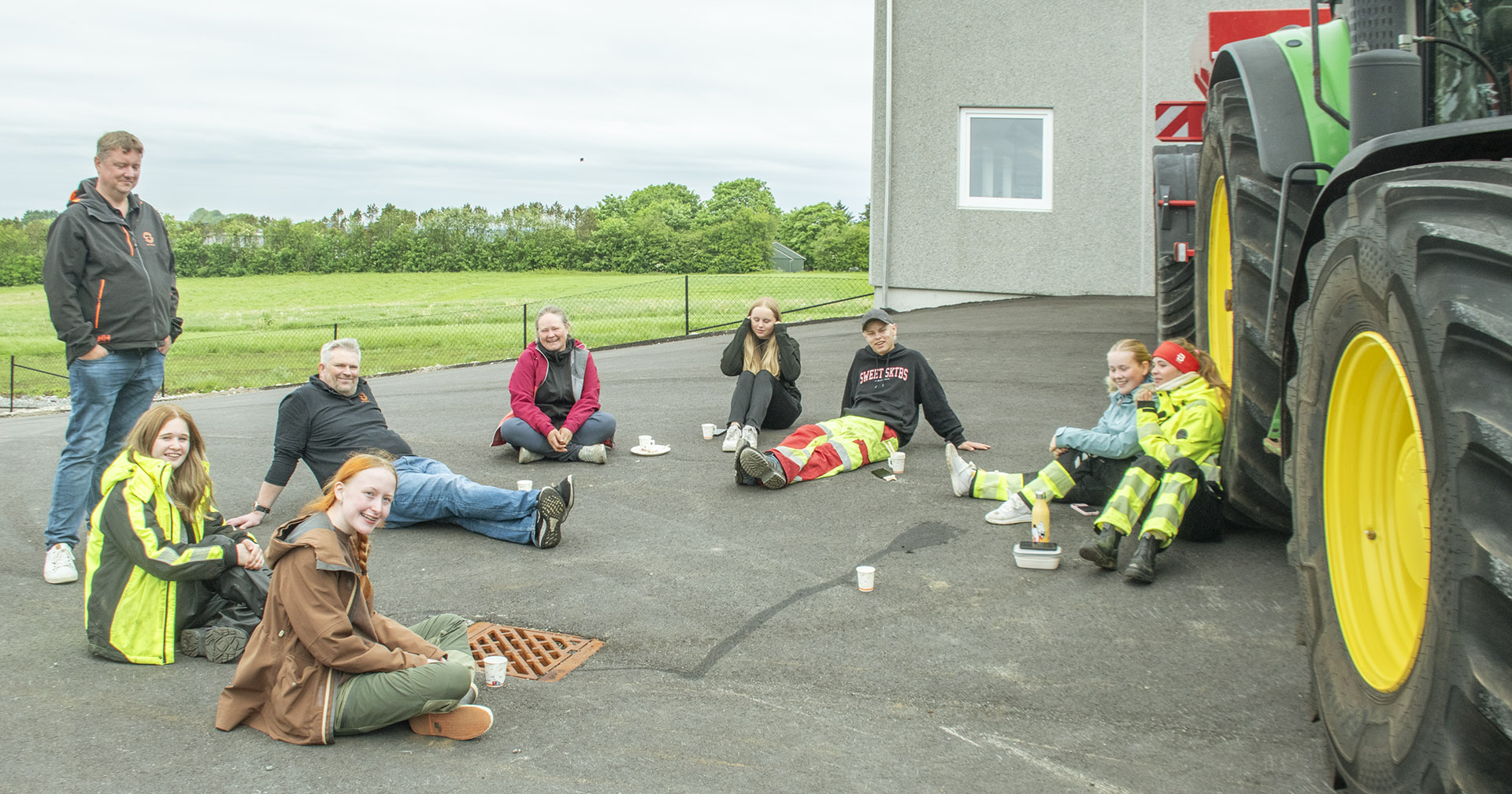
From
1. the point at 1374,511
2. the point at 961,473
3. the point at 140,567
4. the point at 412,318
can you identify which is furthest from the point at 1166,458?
the point at 412,318

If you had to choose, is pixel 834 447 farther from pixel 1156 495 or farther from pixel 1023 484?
pixel 1156 495

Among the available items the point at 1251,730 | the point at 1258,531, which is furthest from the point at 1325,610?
the point at 1258,531

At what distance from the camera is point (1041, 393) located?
9.90 meters

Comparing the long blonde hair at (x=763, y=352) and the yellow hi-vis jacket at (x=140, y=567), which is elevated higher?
the long blonde hair at (x=763, y=352)

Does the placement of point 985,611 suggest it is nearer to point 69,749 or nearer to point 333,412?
point 69,749

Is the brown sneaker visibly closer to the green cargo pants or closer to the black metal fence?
the green cargo pants

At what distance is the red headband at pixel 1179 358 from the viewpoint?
5.47 meters

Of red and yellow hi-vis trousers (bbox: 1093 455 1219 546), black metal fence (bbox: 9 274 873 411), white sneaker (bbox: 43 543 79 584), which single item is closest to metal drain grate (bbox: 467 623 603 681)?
white sneaker (bbox: 43 543 79 584)

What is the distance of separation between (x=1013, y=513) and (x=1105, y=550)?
0.99 m

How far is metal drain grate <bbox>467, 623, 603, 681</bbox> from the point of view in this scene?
4266mm

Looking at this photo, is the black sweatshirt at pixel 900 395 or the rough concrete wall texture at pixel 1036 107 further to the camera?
the rough concrete wall texture at pixel 1036 107

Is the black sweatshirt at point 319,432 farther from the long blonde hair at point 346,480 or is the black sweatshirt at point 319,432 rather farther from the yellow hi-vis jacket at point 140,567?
the long blonde hair at point 346,480

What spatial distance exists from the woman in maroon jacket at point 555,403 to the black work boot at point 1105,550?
378cm

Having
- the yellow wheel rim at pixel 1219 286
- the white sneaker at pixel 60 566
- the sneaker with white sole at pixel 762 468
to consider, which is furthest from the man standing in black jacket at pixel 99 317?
the yellow wheel rim at pixel 1219 286
